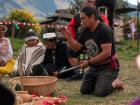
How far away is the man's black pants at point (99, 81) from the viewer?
5.16m

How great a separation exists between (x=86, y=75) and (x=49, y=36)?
1258 mm

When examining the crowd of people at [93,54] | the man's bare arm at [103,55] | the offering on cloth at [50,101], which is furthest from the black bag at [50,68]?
the offering on cloth at [50,101]

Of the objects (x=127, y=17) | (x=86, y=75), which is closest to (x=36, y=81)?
(x=86, y=75)

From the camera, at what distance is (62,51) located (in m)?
6.71

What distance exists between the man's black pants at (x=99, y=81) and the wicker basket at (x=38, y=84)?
1.38 feet

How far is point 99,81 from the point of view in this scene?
5211mm

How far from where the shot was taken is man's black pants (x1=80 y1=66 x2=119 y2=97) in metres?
5.16

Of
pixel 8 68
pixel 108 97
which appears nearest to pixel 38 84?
pixel 108 97

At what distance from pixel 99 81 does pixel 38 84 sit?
72cm

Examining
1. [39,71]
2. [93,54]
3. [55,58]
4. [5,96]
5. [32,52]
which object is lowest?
[39,71]

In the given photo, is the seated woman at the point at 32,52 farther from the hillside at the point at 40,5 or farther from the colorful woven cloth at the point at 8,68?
the hillside at the point at 40,5

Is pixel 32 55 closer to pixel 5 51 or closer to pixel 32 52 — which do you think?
pixel 32 52

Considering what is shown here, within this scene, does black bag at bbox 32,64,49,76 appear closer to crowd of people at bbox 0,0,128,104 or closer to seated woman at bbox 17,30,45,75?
crowd of people at bbox 0,0,128,104

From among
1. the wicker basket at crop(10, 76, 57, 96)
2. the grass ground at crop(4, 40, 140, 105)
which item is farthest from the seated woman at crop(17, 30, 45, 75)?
the wicker basket at crop(10, 76, 57, 96)
